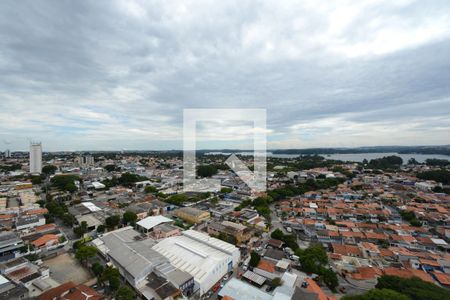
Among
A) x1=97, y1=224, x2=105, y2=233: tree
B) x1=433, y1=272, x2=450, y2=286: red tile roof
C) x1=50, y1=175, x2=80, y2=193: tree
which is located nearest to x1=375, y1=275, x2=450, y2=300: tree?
x1=433, y1=272, x2=450, y2=286: red tile roof

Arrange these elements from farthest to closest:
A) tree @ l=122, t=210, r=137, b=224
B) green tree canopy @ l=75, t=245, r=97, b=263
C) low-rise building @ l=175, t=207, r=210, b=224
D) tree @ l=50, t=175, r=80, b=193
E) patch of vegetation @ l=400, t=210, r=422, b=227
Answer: tree @ l=50, t=175, r=80, b=193
low-rise building @ l=175, t=207, r=210, b=224
patch of vegetation @ l=400, t=210, r=422, b=227
tree @ l=122, t=210, r=137, b=224
green tree canopy @ l=75, t=245, r=97, b=263

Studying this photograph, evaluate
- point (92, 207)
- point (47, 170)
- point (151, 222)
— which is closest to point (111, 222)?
point (151, 222)

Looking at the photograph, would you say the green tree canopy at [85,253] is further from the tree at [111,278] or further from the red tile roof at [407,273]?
the red tile roof at [407,273]

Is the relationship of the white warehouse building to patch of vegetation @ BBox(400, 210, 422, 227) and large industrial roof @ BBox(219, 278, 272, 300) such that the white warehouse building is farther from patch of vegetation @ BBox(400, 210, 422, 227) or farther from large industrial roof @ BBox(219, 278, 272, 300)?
patch of vegetation @ BBox(400, 210, 422, 227)

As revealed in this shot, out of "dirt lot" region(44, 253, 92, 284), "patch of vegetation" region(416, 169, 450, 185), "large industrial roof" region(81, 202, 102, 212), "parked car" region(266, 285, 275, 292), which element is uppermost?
"patch of vegetation" region(416, 169, 450, 185)

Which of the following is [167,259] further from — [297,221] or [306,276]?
[297,221]

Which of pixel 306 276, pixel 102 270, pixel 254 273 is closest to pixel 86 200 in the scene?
pixel 102 270

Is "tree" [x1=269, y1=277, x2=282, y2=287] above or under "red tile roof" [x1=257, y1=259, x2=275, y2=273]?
above
